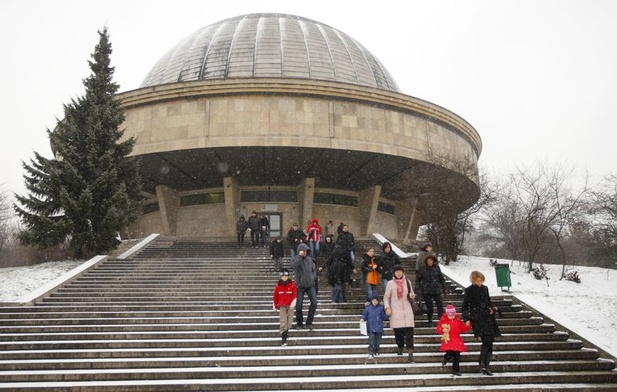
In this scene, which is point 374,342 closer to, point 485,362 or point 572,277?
point 485,362

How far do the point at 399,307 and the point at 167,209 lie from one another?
19.3 meters

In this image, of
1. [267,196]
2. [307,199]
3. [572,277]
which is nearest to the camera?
[572,277]

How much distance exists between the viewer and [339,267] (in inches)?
372

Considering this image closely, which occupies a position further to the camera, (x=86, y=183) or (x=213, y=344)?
(x=86, y=183)

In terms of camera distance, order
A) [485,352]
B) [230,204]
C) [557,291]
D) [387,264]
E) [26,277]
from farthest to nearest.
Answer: [230,204] → [26,277] → [557,291] → [387,264] → [485,352]

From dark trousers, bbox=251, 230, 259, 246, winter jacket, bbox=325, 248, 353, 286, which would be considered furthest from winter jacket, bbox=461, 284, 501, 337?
dark trousers, bbox=251, 230, 259, 246

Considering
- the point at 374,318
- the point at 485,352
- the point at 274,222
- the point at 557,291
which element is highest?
the point at 274,222

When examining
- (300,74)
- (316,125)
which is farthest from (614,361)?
(300,74)

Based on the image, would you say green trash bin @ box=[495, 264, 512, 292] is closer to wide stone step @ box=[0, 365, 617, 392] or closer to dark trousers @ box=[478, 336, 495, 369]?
Result: wide stone step @ box=[0, 365, 617, 392]

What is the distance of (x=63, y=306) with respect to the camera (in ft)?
32.0

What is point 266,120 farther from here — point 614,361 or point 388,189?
point 614,361

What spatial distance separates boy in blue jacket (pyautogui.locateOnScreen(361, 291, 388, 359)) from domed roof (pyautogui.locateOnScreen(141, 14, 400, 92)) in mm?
18360

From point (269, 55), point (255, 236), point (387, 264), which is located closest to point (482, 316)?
point (387, 264)

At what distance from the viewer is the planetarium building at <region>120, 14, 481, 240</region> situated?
19422mm
